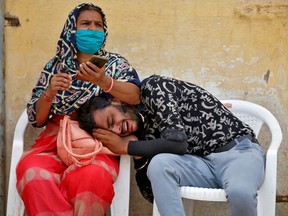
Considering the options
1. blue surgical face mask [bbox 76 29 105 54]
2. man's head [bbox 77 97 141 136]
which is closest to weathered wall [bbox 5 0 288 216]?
blue surgical face mask [bbox 76 29 105 54]

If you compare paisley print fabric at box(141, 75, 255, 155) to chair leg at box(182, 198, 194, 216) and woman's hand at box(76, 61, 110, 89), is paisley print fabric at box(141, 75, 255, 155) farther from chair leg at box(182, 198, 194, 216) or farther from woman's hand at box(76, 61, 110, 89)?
chair leg at box(182, 198, 194, 216)

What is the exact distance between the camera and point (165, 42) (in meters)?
4.73

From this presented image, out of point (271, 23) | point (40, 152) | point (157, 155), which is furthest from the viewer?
point (271, 23)

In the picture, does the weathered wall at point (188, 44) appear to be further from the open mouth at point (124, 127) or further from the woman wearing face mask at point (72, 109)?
the open mouth at point (124, 127)

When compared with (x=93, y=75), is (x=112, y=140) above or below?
below

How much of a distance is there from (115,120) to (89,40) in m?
0.59

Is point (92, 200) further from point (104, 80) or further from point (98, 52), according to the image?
point (98, 52)

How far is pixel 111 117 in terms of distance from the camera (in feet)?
12.8

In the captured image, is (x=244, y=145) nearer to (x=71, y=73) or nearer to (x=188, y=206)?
(x=188, y=206)

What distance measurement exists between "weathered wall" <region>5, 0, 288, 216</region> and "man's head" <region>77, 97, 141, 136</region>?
0.86 m

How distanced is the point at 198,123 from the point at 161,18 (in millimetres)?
1076

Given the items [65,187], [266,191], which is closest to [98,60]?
[65,187]

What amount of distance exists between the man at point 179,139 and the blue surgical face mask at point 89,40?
458 mm

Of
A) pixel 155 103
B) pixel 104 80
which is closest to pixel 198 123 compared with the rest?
pixel 155 103
